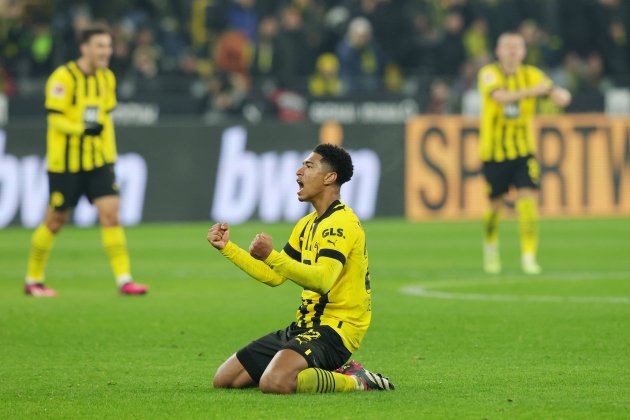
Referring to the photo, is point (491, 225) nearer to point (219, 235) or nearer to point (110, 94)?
point (110, 94)

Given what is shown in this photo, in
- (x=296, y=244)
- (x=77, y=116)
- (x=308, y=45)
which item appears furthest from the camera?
(x=308, y=45)

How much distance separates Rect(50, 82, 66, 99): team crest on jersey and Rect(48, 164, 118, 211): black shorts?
0.72 metres

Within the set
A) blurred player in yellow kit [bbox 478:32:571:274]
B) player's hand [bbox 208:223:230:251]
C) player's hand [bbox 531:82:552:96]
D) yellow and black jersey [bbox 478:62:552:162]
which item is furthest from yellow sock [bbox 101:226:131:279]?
player's hand [bbox 208:223:230:251]

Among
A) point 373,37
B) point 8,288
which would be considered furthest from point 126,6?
point 8,288

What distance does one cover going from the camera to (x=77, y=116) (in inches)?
505

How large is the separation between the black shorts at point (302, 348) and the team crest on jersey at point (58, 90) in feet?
18.3

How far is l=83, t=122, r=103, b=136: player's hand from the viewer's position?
12695 mm

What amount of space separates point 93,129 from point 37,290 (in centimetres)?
160

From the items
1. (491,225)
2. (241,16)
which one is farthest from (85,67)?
(241,16)

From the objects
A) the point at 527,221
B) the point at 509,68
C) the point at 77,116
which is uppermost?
the point at 509,68

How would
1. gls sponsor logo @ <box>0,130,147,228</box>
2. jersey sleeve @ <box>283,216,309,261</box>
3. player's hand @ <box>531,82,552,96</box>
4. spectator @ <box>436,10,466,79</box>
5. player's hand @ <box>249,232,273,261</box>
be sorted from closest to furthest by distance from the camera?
player's hand @ <box>249,232,273,261</box>
jersey sleeve @ <box>283,216,309,261</box>
player's hand @ <box>531,82,552,96</box>
gls sponsor logo @ <box>0,130,147,228</box>
spectator @ <box>436,10,466,79</box>

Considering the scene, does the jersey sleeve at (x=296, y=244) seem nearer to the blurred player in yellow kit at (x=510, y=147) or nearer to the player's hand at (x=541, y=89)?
the player's hand at (x=541, y=89)

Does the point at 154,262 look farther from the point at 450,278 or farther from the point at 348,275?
the point at 348,275

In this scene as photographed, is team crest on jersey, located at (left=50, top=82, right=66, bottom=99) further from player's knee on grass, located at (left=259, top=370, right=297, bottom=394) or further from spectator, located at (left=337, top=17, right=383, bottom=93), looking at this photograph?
spectator, located at (left=337, top=17, right=383, bottom=93)
